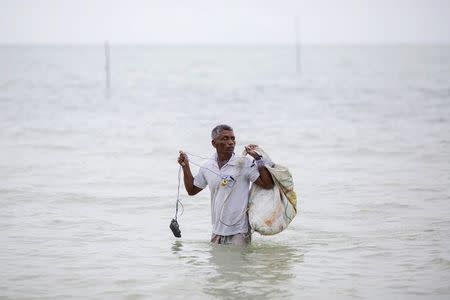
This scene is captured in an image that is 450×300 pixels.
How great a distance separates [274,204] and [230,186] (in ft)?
1.37

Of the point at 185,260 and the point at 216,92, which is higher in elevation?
the point at 216,92

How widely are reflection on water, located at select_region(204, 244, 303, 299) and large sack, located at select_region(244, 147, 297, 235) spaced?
351 millimetres

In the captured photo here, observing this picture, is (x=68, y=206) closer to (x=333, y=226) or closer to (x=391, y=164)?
(x=333, y=226)

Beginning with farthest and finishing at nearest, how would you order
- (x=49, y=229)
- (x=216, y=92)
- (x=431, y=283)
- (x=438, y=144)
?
(x=216, y=92) < (x=438, y=144) < (x=49, y=229) < (x=431, y=283)

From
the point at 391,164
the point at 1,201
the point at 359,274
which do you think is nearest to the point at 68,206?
the point at 1,201

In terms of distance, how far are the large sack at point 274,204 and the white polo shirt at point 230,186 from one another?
11 cm

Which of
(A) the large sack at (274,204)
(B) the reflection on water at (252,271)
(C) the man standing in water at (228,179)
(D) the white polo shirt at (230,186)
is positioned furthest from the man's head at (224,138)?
(B) the reflection on water at (252,271)

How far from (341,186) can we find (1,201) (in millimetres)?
4790

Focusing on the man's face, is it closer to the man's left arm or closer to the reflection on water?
the man's left arm

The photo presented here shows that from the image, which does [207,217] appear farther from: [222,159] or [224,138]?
[224,138]

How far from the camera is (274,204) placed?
6539 mm

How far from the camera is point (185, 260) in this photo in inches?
274

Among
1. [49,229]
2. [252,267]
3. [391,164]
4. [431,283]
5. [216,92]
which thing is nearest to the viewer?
[431,283]

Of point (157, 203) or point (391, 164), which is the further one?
point (391, 164)
